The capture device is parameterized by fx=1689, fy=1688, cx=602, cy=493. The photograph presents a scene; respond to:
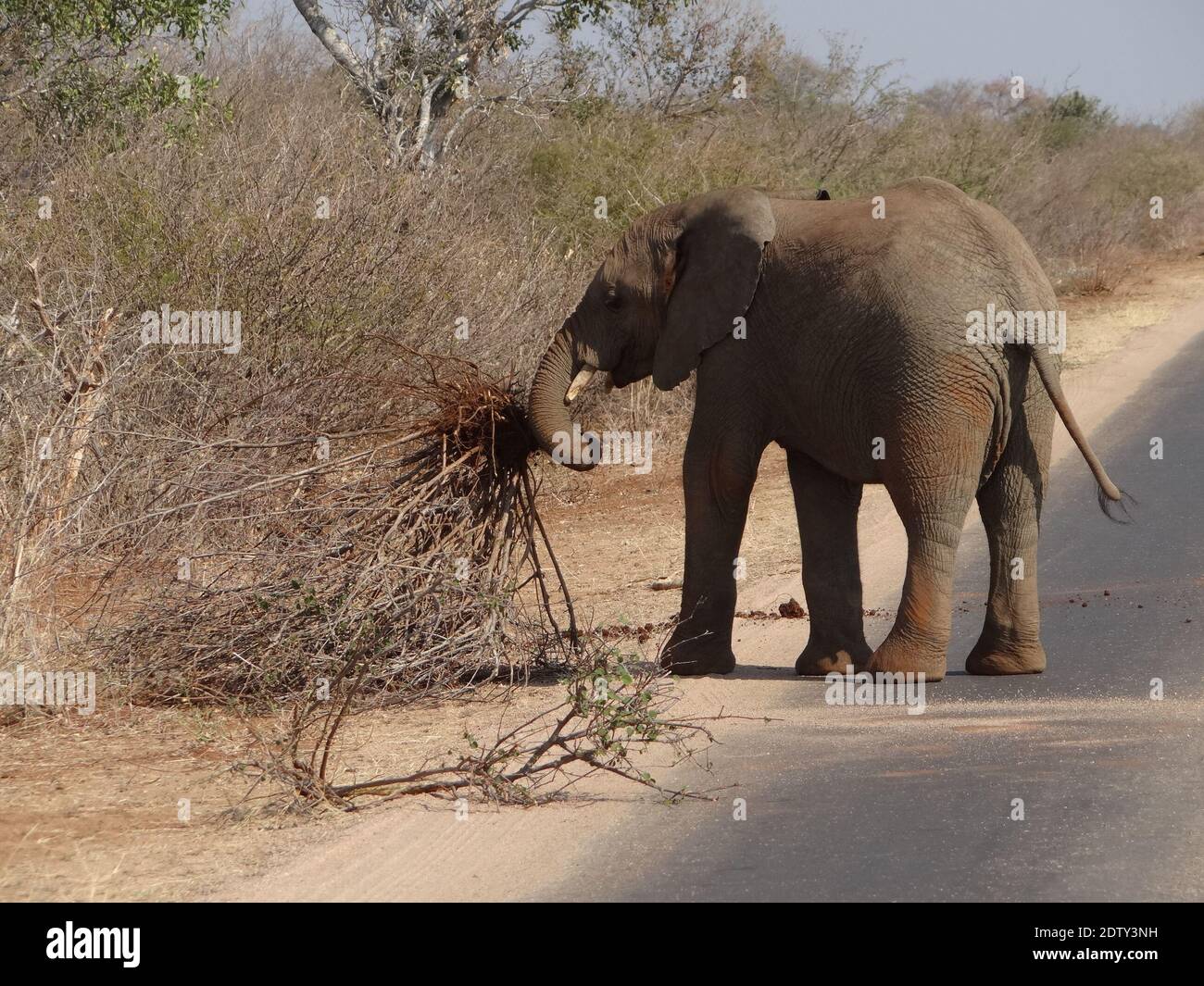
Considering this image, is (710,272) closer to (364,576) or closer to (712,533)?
(712,533)

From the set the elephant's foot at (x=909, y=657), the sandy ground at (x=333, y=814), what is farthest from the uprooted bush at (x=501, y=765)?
the elephant's foot at (x=909, y=657)

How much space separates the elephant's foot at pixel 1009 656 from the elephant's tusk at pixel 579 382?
252 cm

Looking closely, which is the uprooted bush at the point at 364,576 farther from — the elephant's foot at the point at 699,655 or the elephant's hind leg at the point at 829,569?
the elephant's hind leg at the point at 829,569

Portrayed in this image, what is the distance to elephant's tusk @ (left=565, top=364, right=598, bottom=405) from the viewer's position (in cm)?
910

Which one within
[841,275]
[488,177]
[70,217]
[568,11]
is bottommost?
[841,275]

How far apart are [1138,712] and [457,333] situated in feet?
24.5

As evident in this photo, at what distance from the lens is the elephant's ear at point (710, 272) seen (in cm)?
884

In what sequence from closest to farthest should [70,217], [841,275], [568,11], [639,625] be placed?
[841,275] < [639,625] < [70,217] < [568,11]

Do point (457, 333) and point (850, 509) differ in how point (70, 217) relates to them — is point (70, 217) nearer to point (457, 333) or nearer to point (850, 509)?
point (457, 333)

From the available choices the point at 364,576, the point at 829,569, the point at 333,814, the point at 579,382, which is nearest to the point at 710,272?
the point at 579,382

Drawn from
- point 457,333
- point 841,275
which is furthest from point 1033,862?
point 457,333

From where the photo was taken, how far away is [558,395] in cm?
898

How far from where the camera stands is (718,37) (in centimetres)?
2505

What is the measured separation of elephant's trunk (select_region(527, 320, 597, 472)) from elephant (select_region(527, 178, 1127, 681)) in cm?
1
